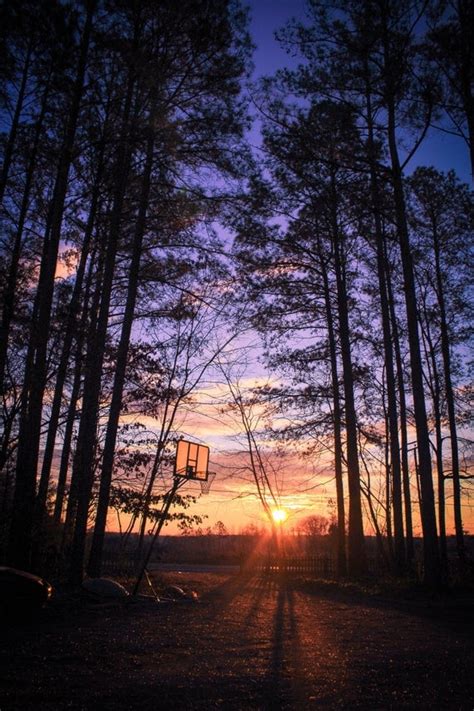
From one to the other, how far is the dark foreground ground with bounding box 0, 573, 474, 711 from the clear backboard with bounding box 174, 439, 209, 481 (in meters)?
3.67

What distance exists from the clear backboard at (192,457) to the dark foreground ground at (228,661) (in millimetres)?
3666

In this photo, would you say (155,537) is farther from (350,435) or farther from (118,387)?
(350,435)

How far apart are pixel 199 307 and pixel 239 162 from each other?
324 centimetres

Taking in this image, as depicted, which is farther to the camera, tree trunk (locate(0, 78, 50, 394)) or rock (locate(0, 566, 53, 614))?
tree trunk (locate(0, 78, 50, 394))

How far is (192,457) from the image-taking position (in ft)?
37.4

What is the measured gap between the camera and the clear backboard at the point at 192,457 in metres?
11.1

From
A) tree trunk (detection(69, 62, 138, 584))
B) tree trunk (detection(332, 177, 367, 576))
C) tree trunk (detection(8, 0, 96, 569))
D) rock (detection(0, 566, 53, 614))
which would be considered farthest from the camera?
tree trunk (detection(332, 177, 367, 576))

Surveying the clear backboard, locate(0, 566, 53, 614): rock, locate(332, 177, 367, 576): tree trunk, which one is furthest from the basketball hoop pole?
locate(332, 177, 367, 576): tree trunk

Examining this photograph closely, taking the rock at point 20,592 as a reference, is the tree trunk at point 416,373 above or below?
above

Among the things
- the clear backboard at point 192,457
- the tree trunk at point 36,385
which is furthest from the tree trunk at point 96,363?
the clear backboard at point 192,457

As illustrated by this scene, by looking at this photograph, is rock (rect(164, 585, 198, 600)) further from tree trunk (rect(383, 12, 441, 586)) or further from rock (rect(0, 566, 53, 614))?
tree trunk (rect(383, 12, 441, 586))

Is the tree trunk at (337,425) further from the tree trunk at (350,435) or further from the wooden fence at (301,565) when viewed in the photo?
the wooden fence at (301,565)

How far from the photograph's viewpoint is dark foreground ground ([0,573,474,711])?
3.38 m

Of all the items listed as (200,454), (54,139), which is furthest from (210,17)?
(200,454)
